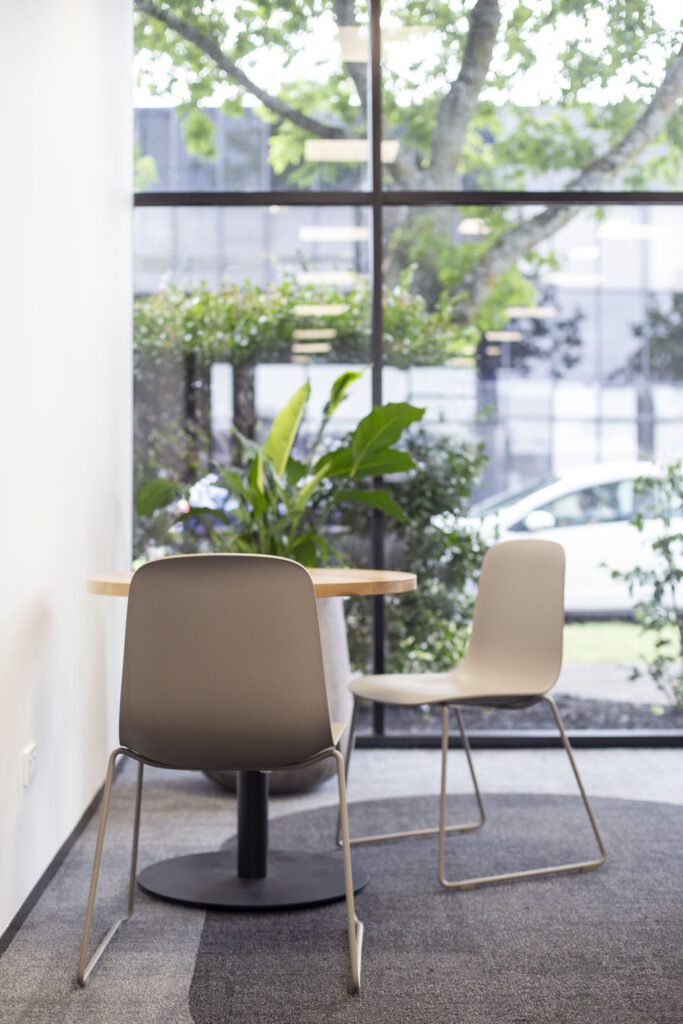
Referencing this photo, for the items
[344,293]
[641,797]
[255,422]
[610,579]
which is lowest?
[641,797]

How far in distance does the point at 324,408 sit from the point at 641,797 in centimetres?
189

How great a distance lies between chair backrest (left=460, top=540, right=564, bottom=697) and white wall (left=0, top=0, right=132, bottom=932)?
1.16m

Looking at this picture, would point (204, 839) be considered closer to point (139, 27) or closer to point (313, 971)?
point (313, 971)

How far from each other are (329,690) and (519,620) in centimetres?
82

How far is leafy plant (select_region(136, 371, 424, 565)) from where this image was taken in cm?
418

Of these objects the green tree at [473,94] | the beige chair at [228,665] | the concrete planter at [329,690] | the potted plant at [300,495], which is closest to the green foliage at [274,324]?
the green tree at [473,94]

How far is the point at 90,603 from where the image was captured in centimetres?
371

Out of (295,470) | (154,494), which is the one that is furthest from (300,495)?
(154,494)

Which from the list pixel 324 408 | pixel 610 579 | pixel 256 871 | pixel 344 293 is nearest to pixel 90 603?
pixel 256 871

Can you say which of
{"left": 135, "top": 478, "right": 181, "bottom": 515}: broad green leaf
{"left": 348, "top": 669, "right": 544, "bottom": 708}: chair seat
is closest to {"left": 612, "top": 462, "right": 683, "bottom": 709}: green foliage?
{"left": 348, "top": 669, "right": 544, "bottom": 708}: chair seat

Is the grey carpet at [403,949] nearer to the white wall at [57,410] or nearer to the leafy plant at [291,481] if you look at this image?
the white wall at [57,410]

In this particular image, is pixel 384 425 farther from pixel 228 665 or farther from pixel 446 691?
pixel 228 665

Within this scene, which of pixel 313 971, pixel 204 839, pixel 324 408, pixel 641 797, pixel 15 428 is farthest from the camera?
pixel 324 408

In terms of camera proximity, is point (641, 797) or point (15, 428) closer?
point (15, 428)
